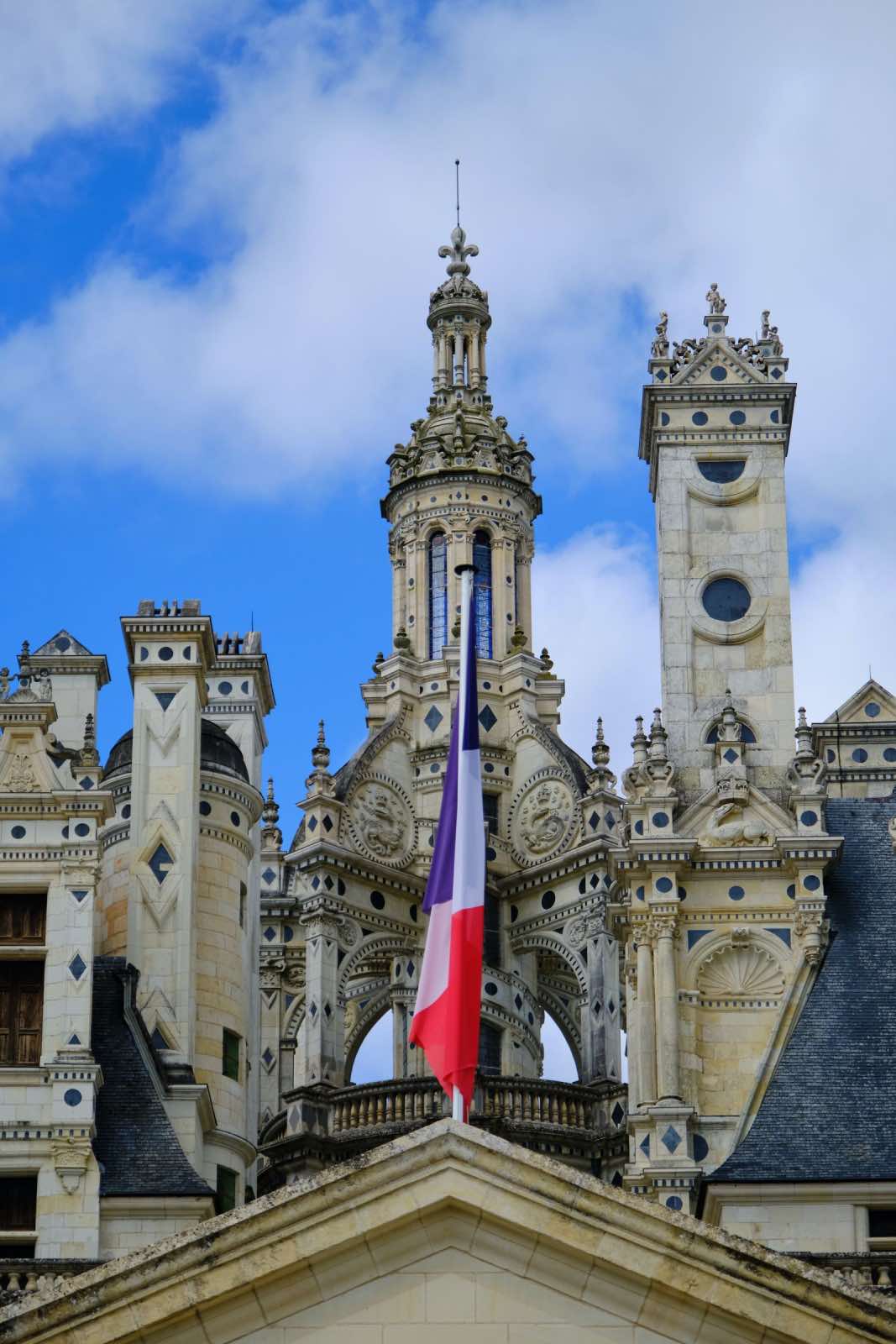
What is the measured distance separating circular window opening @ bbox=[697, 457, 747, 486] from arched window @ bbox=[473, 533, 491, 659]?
55.2 feet

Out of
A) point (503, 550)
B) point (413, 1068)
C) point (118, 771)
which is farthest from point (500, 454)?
point (118, 771)

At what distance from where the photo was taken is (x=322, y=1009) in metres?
62.9

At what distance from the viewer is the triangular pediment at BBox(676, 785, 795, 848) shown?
49.2 metres

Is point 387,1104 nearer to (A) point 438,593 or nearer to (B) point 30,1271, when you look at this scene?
(A) point 438,593

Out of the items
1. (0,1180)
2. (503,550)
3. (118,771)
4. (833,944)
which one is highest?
(503,550)

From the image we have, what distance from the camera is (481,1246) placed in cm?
2123

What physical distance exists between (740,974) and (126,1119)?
9.80 meters

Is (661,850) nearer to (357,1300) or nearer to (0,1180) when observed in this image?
(0,1180)

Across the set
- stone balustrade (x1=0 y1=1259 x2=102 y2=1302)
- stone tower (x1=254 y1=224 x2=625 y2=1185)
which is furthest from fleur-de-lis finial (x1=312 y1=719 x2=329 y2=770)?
stone balustrade (x1=0 y1=1259 x2=102 y2=1302)

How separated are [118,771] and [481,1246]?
32926mm

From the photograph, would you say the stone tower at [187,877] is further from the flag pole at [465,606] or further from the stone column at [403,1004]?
the flag pole at [465,606]

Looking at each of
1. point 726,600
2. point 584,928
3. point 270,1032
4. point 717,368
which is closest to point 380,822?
point 584,928

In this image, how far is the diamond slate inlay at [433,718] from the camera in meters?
68.8

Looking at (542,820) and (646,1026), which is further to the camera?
(542,820)
